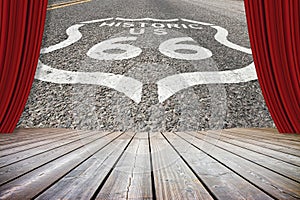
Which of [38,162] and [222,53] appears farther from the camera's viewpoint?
[222,53]

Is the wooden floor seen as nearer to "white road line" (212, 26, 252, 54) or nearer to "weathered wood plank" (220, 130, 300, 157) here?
"weathered wood plank" (220, 130, 300, 157)

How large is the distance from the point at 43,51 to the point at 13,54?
2369 millimetres

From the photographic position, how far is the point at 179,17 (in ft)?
18.4

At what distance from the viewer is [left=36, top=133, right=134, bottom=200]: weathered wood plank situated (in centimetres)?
Result: 72

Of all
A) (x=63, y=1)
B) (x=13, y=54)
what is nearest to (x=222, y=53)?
(x=13, y=54)

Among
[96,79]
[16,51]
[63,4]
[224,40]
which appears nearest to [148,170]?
[16,51]

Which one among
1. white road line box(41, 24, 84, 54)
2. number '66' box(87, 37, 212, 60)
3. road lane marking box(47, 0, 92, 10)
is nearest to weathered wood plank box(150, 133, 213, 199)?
number '66' box(87, 37, 212, 60)

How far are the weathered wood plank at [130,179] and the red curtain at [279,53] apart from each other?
1.08 m

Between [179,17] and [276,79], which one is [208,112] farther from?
[179,17]

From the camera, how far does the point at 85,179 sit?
2.79ft

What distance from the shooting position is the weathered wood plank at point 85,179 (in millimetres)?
721

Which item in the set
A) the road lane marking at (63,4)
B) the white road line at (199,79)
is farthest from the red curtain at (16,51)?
the road lane marking at (63,4)

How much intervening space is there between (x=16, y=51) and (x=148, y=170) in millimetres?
1297

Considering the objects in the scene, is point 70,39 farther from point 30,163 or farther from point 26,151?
point 30,163
